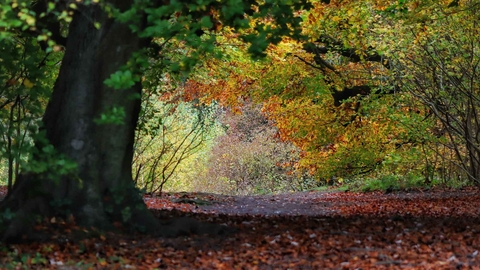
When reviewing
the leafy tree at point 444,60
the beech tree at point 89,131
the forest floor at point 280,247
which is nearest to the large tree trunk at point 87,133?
the beech tree at point 89,131

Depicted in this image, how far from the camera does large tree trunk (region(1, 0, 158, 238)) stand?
Result: 8.02m

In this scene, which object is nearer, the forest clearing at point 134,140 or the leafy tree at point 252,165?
the forest clearing at point 134,140

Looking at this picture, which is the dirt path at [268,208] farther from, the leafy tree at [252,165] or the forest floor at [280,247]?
the leafy tree at [252,165]

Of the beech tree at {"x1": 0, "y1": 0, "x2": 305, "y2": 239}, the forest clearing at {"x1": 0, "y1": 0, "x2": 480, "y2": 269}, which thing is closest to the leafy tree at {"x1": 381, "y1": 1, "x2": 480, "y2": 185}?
the forest clearing at {"x1": 0, "y1": 0, "x2": 480, "y2": 269}

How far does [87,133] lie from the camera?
8.05 metres

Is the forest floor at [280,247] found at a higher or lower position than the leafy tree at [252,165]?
→ lower

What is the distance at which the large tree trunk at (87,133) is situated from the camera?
802cm

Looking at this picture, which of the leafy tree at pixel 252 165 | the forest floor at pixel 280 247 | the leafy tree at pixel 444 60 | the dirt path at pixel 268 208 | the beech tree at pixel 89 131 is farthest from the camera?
the leafy tree at pixel 252 165

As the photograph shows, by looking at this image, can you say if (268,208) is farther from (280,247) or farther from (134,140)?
(280,247)

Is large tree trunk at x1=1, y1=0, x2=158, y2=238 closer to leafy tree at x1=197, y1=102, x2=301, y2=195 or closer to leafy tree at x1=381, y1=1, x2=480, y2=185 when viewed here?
leafy tree at x1=381, y1=1, x2=480, y2=185

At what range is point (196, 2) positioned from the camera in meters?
6.64

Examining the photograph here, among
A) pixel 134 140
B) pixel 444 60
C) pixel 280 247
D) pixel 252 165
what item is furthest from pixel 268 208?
pixel 252 165

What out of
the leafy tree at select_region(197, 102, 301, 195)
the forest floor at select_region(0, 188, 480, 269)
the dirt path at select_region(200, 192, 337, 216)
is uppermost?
the leafy tree at select_region(197, 102, 301, 195)

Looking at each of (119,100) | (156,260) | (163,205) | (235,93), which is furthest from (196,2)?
(235,93)
